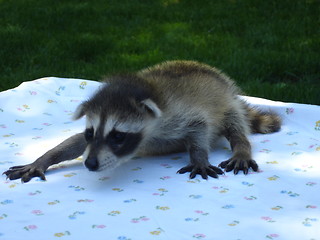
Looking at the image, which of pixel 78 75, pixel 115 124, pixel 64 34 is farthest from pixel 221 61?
pixel 115 124

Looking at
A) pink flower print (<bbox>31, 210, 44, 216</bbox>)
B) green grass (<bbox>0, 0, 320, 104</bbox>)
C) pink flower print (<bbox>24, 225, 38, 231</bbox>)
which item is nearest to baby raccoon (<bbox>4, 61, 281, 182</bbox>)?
pink flower print (<bbox>31, 210, 44, 216</bbox>)

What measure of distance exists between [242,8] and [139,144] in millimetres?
5709

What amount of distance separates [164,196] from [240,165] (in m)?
0.63

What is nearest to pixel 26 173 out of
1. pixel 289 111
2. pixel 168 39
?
pixel 289 111

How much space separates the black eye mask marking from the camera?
339 centimetres

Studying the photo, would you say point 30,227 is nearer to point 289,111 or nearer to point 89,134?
point 89,134

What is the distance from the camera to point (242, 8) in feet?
29.1

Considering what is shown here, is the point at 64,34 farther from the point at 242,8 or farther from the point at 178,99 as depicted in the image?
the point at 178,99

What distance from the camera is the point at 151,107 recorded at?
354 centimetres

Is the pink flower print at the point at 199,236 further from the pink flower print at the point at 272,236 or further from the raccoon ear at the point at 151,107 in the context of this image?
the raccoon ear at the point at 151,107

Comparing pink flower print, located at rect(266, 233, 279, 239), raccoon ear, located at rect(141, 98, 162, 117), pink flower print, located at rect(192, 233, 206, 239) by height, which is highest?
raccoon ear, located at rect(141, 98, 162, 117)

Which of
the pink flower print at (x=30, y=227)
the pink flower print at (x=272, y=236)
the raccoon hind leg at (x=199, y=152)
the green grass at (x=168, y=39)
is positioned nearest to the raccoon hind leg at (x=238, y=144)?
the raccoon hind leg at (x=199, y=152)

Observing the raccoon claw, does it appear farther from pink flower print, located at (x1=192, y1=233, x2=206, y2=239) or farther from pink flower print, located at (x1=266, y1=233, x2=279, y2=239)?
pink flower print, located at (x1=266, y1=233, x2=279, y2=239)

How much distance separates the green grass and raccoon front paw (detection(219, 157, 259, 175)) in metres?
1.91
